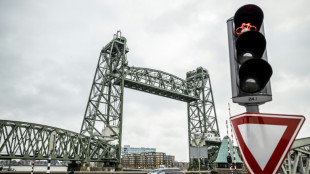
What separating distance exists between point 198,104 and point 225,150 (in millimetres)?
11972

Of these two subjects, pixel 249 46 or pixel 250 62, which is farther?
pixel 249 46

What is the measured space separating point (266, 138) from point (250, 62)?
0.67 m

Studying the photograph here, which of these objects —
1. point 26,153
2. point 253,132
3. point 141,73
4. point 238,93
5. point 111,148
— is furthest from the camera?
point 141,73

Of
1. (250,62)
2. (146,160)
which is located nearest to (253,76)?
(250,62)

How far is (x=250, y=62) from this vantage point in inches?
81.7

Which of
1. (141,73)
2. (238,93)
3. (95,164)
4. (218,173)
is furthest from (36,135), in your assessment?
(238,93)

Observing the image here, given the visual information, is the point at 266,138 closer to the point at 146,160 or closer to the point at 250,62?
the point at 250,62

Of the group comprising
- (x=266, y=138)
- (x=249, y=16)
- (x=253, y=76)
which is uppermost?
(x=249, y=16)

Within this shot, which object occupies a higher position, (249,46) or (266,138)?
(249,46)

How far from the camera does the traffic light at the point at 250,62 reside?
2.06 m

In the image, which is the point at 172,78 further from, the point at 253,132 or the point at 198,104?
the point at 253,132

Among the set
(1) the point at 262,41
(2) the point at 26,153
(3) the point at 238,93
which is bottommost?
(2) the point at 26,153

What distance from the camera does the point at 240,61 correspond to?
88.1 inches

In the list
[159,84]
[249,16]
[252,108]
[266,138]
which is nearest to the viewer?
[266,138]
